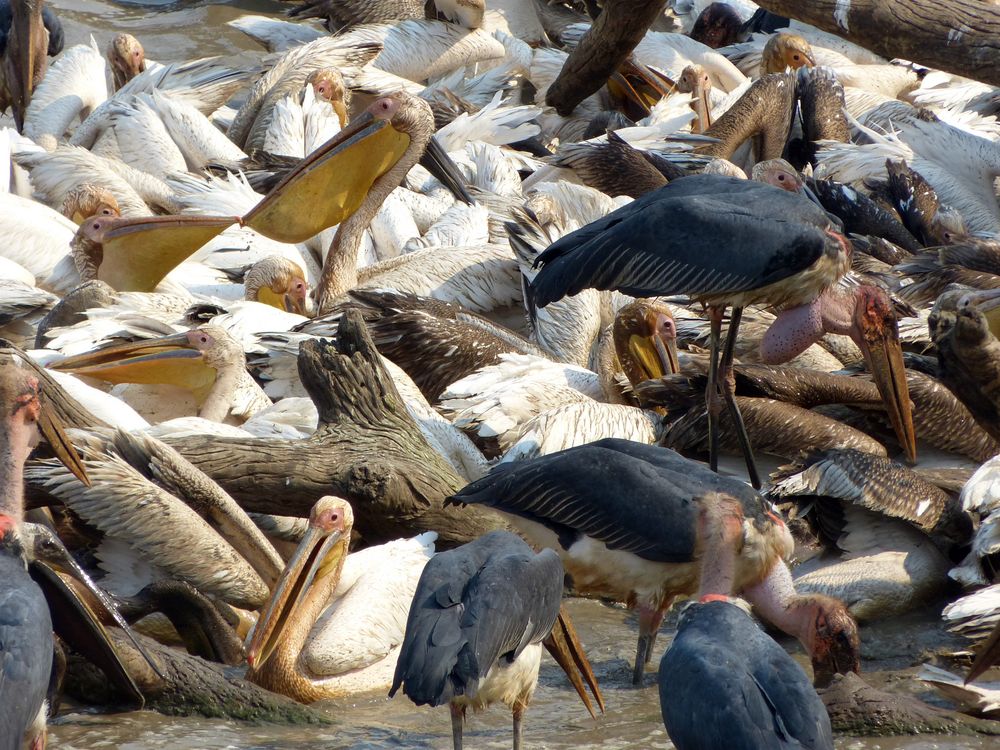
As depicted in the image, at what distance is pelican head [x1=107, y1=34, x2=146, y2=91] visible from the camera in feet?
27.8

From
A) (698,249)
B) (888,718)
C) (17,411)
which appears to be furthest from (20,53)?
(888,718)

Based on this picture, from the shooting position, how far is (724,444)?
5012mm

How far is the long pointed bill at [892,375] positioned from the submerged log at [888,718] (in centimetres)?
150

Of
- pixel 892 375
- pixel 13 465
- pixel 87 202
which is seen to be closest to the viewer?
pixel 13 465

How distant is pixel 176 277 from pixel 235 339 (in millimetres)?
1280

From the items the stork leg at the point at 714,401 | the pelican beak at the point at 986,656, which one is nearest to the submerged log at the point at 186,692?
the pelican beak at the point at 986,656

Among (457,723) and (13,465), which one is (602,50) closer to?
(13,465)

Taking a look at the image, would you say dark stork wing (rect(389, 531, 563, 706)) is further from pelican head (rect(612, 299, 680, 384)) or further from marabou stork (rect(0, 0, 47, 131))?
marabou stork (rect(0, 0, 47, 131))

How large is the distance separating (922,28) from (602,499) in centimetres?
314

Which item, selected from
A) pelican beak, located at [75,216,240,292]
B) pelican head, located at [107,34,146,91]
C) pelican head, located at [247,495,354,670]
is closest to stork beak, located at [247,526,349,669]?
pelican head, located at [247,495,354,670]

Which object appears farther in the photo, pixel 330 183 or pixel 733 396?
pixel 330 183

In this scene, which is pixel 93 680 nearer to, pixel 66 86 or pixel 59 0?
pixel 66 86

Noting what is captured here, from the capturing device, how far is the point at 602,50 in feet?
25.5

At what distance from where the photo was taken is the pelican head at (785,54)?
8445mm
